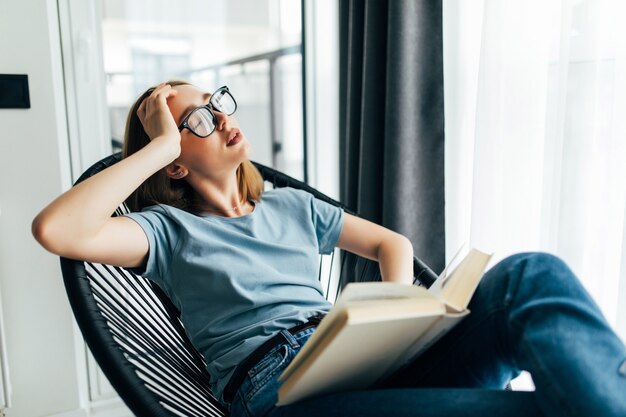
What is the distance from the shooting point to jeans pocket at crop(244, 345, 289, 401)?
924mm

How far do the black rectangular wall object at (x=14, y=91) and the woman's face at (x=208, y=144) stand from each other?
1.84 ft

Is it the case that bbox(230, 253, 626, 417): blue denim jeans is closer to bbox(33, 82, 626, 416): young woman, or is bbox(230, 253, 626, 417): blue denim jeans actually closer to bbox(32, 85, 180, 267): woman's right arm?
bbox(33, 82, 626, 416): young woman

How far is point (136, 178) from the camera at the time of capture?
0.98 m

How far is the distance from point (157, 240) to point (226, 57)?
1047 millimetres

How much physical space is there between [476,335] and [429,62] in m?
0.95

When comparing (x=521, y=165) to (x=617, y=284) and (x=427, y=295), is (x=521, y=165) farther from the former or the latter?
(x=427, y=295)

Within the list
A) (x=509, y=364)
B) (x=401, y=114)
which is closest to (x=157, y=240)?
(x=509, y=364)

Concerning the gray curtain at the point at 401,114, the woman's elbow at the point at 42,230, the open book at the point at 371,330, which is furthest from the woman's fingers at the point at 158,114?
the gray curtain at the point at 401,114

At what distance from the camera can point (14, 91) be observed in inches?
58.1

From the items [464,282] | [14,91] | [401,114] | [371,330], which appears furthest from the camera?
[401,114]

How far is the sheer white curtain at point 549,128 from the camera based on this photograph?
1.20m

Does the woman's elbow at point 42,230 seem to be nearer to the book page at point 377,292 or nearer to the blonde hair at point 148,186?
the blonde hair at point 148,186

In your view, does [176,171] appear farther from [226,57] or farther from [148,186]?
[226,57]

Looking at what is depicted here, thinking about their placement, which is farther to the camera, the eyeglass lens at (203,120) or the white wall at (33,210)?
the white wall at (33,210)
